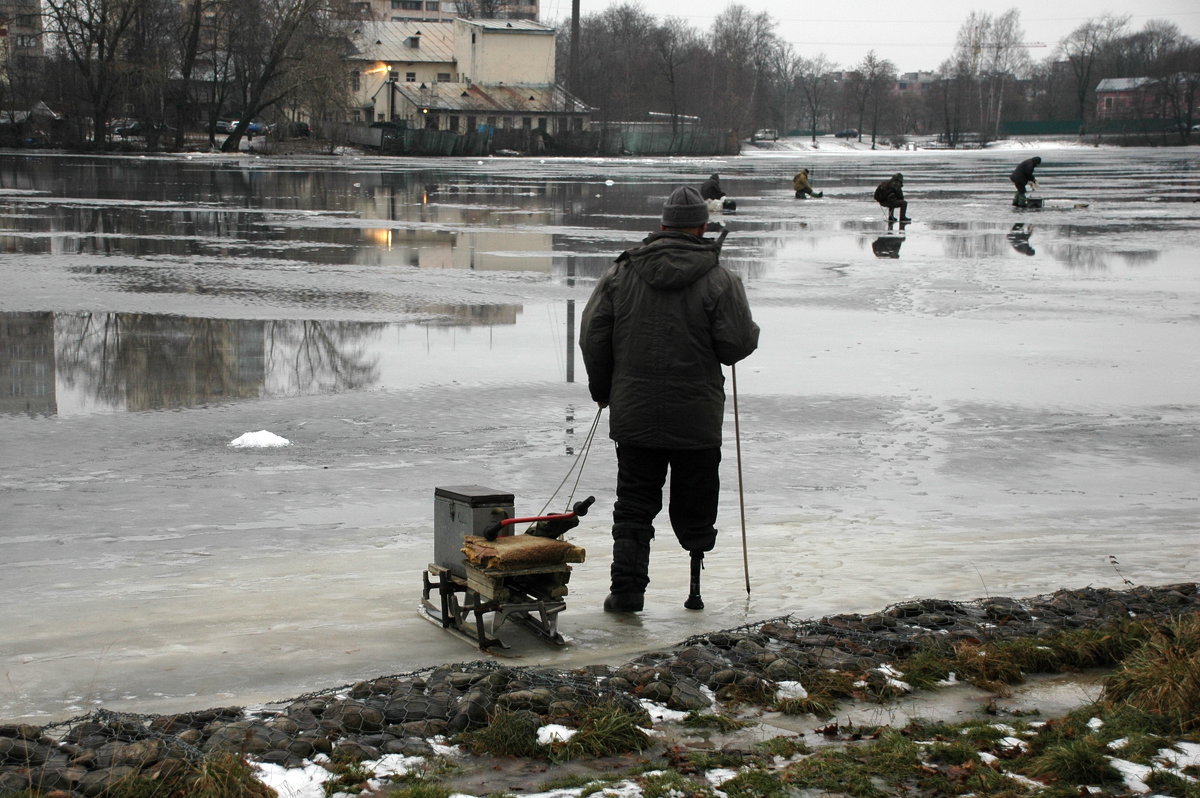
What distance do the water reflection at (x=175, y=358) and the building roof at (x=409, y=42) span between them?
347 feet

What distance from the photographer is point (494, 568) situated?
510 centimetres

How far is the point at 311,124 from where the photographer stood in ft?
273

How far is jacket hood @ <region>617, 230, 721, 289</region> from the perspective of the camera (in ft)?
18.6

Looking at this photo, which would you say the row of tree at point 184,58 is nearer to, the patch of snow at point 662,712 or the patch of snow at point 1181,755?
the patch of snow at point 662,712

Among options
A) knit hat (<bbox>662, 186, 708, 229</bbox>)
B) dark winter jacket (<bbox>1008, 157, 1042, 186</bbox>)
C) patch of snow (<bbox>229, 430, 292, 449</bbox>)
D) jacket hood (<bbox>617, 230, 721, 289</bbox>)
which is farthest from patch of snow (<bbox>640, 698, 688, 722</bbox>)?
dark winter jacket (<bbox>1008, 157, 1042, 186</bbox>)

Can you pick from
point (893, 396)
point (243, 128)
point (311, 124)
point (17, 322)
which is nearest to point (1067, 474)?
point (893, 396)

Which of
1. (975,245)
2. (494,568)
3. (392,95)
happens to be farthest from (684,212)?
(392,95)

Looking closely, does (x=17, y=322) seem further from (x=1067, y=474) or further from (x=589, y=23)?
(x=589, y=23)

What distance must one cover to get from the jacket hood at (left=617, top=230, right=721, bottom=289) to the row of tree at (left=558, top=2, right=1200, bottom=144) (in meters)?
99.6

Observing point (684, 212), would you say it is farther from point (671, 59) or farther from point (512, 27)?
point (671, 59)

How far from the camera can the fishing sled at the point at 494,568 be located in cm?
516

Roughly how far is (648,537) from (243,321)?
352 inches

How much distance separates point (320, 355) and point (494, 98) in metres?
101

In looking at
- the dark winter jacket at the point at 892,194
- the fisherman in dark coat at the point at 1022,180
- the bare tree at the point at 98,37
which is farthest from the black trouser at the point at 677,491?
the bare tree at the point at 98,37
